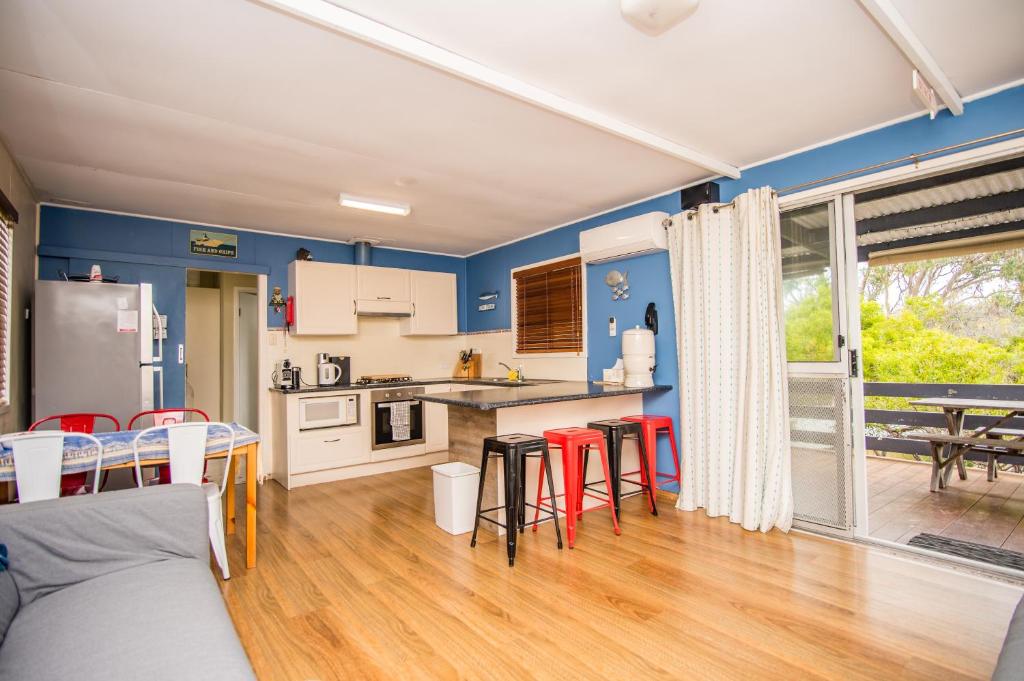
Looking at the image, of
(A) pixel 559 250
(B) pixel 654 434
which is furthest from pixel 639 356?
(A) pixel 559 250

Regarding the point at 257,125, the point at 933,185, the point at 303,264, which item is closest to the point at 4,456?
the point at 257,125

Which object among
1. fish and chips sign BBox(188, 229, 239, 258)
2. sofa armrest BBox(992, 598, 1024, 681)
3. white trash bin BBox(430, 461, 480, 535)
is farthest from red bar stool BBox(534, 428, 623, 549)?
fish and chips sign BBox(188, 229, 239, 258)

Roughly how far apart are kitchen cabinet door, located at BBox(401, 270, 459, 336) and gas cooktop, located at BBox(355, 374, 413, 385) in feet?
1.78

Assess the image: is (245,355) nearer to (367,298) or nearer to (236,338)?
(236,338)

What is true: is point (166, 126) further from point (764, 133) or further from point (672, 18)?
point (764, 133)

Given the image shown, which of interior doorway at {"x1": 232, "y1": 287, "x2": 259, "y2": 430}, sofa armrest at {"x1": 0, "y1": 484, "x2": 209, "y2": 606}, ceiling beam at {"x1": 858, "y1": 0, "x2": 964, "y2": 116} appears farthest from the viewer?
interior doorway at {"x1": 232, "y1": 287, "x2": 259, "y2": 430}

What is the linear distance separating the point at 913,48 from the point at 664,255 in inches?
88.8

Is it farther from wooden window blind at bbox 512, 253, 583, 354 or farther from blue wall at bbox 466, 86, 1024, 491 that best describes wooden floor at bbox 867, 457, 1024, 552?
wooden window blind at bbox 512, 253, 583, 354

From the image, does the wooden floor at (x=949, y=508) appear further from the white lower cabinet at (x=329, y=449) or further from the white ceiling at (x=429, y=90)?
the white lower cabinet at (x=329, y=449)

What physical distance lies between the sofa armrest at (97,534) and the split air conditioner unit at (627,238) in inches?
138

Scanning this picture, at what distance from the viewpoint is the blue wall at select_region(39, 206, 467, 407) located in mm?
4371

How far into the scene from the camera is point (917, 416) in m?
6.00

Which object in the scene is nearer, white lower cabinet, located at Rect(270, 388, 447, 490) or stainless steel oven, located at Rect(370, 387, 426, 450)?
white lower cabinet, located at Rect(270, 388, 447, 490)

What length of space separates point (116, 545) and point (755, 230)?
392 cm
